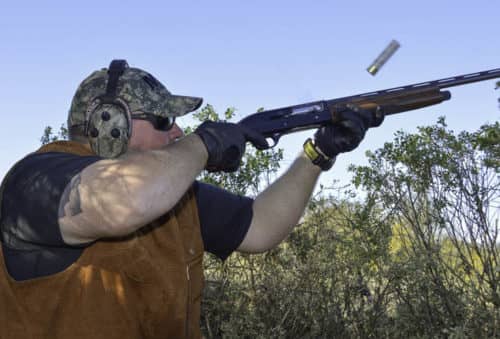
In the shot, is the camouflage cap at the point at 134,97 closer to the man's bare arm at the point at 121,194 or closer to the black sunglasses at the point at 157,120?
the black sunglasses at the point at 157,120

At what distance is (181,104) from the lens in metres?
2.95

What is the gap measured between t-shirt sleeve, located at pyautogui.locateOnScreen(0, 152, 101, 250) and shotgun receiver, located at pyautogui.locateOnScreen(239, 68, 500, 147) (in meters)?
1.03

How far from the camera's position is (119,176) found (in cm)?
237

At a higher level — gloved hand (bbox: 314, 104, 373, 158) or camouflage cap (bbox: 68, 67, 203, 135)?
gloved hand (bbox: 314, 104, 373, 158)

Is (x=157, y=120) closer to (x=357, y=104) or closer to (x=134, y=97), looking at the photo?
(x=134, y=97)

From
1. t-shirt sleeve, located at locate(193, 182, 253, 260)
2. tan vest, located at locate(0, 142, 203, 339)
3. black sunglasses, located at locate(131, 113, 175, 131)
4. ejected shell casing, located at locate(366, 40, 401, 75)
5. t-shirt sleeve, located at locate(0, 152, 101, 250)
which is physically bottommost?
tan vest, located at locate(0, 142, 203, 339)

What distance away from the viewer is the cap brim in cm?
291

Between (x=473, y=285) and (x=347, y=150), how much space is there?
8.77 ft

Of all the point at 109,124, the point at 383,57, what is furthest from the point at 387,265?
the point at 109,124

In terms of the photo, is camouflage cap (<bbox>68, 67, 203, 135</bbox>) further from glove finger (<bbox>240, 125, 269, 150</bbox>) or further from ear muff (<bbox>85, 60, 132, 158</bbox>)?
glove finger (<bbox>240, 125, 269, 150</bbox>)

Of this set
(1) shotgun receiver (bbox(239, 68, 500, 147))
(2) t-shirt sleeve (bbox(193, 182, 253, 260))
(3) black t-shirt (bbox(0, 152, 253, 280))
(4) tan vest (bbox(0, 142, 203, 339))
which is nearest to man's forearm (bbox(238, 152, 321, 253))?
(2) t-shirt sleeve (bbox(193, 182, 253, 260))

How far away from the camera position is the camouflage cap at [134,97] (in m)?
2.84

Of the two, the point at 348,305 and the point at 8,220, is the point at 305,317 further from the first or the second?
the point at 8,220

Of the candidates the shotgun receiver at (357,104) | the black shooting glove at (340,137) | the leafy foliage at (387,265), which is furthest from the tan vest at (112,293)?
the leafy foliage at (387,265)
